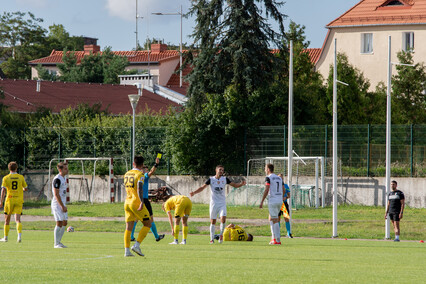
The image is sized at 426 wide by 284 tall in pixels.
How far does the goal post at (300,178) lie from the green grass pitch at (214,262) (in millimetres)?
11948

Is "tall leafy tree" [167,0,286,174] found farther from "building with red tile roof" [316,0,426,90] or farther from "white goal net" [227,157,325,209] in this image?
"building with red tile roof" [316,0,426,90]

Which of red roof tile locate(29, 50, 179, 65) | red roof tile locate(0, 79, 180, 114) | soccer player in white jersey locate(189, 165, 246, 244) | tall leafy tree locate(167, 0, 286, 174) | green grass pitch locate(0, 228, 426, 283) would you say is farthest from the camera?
red roof tile locate(29, 50, 179, 65)

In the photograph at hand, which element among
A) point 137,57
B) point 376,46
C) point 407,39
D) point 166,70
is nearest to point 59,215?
point 407,39

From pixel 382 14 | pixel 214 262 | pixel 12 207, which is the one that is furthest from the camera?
pixel 382 14

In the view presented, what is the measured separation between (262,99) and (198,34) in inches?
220

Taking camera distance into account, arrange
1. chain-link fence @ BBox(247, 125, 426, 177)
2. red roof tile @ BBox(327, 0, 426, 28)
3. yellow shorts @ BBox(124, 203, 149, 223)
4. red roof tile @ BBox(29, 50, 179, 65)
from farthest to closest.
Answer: red roof tile @ BBox(29, 50, 179, 65)
red roof tile @ BBox(327, 0, 426, 28)
chain-link fence @ BBox(247, 125, 426, 177)
yellow shorts @ BBox(124, 203, 149, 223)

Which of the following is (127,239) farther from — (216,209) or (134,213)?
(216,209)

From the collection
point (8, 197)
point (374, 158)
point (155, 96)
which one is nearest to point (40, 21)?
point (155, 96)

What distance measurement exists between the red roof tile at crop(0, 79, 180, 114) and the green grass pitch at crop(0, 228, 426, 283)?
31.3 metres

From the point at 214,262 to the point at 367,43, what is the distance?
47717mm

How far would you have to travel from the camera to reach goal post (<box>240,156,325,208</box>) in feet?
106

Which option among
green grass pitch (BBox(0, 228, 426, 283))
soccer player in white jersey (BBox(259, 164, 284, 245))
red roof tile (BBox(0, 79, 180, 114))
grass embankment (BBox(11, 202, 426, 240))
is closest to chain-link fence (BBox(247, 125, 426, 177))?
grass embankment (BBox(11, 202, 426, 240))

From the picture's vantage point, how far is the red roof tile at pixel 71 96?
5106cm

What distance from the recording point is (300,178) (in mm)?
33500
